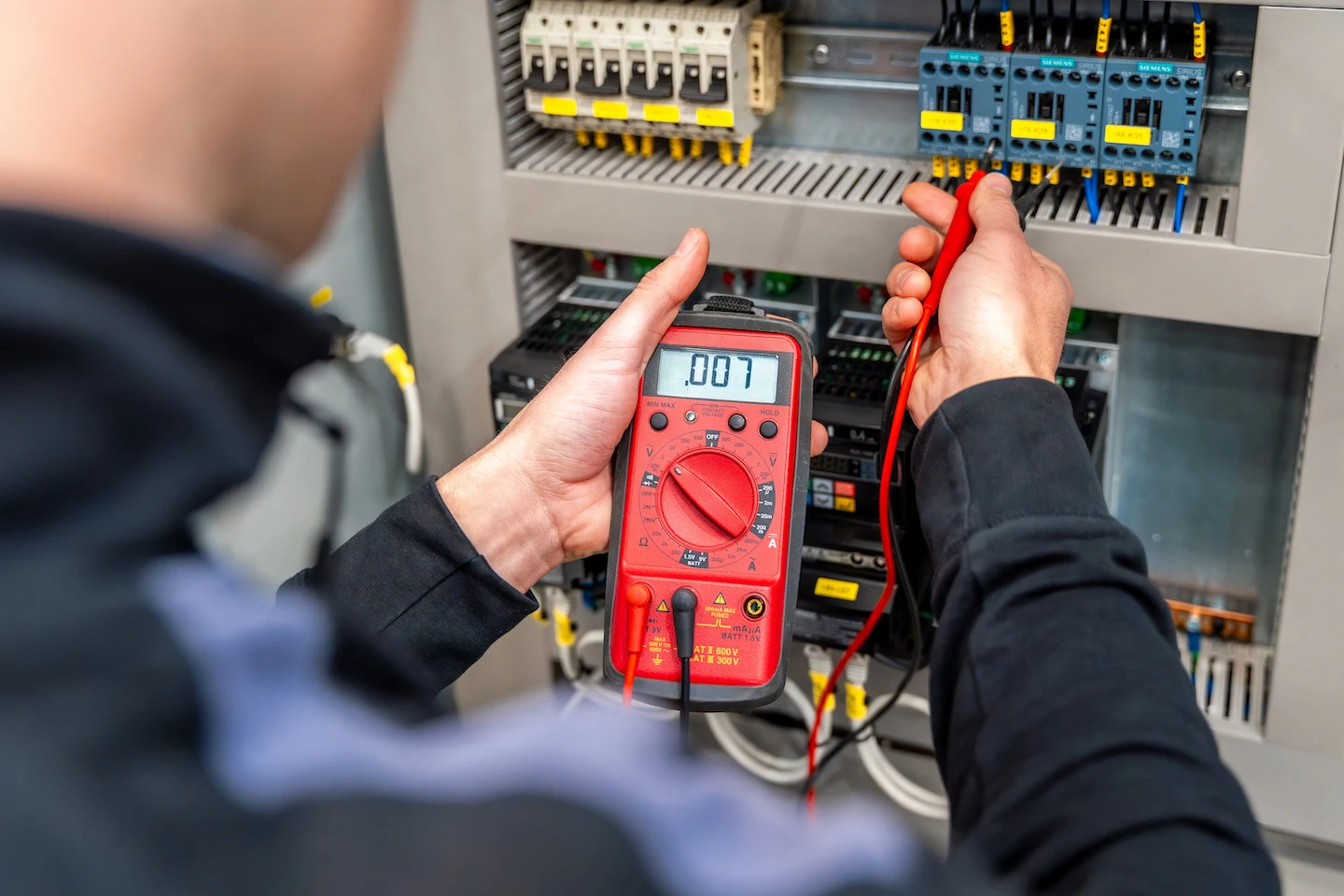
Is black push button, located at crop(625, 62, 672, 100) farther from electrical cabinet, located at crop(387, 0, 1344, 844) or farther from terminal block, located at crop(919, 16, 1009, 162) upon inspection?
terminal block, located at crop(919, 16, 1009, 162)

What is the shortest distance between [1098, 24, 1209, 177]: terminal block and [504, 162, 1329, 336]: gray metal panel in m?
0.07

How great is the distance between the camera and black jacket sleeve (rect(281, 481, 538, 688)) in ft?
3.24

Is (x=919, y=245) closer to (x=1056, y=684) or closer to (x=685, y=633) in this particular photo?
(x=685, y=633)

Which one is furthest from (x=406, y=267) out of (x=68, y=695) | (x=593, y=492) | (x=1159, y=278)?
(x=68, y=695)

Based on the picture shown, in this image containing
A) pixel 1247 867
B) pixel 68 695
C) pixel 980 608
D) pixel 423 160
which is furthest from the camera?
pixel 423 160

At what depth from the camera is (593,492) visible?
1.13 metres

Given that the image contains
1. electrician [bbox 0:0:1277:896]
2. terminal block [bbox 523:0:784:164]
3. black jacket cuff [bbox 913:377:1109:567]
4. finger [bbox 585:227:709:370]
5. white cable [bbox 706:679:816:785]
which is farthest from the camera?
white cable [bbox 706:679:816:785]

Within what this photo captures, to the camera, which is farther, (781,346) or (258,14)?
(781,346)

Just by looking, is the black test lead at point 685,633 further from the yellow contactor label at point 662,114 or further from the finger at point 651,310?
the yellow contactor label at point 662,114

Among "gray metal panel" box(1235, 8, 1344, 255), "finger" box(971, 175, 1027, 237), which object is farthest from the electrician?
"gray metal panel" box(1235, 8, 1344, 255)

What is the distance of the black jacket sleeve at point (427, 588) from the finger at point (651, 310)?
0.19 meters

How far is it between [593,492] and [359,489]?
60 centimetres

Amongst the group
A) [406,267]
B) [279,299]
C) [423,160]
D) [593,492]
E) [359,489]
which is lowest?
[359,489]

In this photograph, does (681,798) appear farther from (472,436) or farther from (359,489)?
(359,489)
